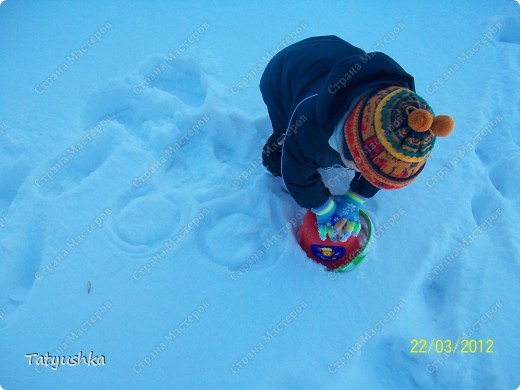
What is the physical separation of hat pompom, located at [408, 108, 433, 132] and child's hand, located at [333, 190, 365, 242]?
20.4 inches

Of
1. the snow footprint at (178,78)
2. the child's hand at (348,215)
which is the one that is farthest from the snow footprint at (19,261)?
the child's hand at (348,215)

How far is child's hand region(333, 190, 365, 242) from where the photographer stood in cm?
121

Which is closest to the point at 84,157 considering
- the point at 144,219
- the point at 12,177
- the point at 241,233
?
the point at 12,177

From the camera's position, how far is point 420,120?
72 centimetres

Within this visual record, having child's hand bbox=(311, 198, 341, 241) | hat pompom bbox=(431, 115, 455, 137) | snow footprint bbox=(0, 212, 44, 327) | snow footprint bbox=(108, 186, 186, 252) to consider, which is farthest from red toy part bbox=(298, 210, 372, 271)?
snow footprint bbox=(0, 212, 44, 327)

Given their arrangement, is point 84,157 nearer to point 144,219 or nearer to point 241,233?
point 144,219

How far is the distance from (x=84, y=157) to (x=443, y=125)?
122cm

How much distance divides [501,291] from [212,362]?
36.9 inches

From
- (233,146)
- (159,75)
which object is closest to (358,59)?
(233,146)

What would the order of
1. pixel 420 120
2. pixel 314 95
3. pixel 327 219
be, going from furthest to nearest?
pixel 327 219 → pixel 314 95 → pixel 420 120

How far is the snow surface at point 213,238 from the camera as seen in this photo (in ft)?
3.81

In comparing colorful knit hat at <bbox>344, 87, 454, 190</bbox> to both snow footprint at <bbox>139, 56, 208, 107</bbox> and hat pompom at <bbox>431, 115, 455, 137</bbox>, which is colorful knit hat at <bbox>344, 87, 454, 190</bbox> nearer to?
hat pompom at <bbox>431, 115, 455, 137</bbox>

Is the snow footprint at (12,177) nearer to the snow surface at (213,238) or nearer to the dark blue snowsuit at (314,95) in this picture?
the snow surface at (213,238)

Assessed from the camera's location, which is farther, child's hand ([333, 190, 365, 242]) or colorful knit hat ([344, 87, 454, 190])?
child's hand ([333, 190, 365, 242])
